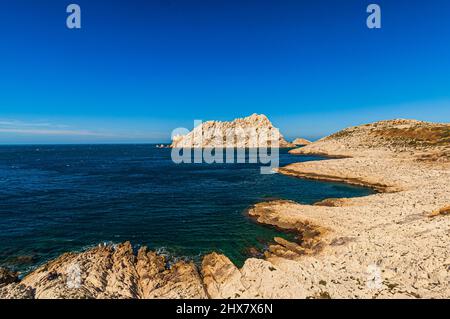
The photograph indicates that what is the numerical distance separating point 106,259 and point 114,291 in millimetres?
4794

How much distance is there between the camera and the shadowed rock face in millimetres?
15508

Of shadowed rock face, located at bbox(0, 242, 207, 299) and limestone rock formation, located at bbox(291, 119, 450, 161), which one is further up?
limestone rock formation, located at bbox(291, 119, 450, 161)

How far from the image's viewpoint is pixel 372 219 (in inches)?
1044

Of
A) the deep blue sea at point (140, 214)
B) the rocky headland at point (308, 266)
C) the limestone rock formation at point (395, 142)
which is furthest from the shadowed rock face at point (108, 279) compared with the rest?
the limestone rock formation at point (395, 142)

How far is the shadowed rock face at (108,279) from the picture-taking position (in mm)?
15508

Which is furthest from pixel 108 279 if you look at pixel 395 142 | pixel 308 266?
pixel 395 142

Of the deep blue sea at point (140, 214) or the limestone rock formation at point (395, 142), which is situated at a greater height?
the limestone rock formation at point (395, 142)

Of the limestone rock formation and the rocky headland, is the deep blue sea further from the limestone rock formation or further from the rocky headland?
the limestone rock formation

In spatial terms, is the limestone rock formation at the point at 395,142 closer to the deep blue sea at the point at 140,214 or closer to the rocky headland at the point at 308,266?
the deep blue sea at the point at 140,214

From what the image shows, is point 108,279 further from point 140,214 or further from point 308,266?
point 140,214

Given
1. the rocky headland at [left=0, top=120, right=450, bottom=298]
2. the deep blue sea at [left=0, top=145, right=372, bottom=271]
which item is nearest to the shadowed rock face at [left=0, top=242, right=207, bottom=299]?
the rocky headland at [left=0, top=120, right=450, bottom=298]

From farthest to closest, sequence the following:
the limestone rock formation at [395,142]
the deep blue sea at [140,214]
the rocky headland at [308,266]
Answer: the limestone rock formation at [395,142] < the deep blue sea at [140,214] < the rocky headland at [308,266]

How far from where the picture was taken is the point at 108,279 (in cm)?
1745
